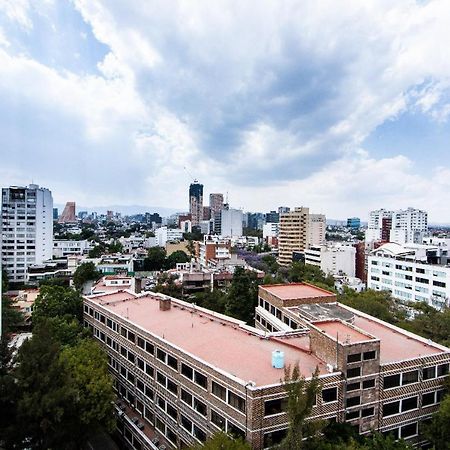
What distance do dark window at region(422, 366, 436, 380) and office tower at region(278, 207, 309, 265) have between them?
7632cm

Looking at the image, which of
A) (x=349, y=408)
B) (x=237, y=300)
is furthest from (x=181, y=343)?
(x=237, y=300)

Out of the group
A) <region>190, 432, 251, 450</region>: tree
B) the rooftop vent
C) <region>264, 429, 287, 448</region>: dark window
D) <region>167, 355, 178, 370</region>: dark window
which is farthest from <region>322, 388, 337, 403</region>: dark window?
the rooftop vent

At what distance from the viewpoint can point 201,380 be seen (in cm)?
1875

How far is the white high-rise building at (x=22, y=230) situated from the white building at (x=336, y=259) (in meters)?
55.4

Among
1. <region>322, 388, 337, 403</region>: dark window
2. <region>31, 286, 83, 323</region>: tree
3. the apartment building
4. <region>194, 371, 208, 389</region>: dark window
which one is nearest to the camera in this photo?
the apartment building

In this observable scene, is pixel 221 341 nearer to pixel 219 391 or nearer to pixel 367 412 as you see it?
pixel 219 391

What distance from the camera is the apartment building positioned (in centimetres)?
1666

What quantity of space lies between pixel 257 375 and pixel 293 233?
270ft

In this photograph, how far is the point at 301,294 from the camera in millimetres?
30328

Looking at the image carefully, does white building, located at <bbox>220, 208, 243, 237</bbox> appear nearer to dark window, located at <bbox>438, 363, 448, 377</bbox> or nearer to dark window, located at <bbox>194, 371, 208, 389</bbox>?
dark window, located at <bbox>438, 363, 448, 377</bbox>

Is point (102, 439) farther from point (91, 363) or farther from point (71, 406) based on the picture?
point (71, 406)

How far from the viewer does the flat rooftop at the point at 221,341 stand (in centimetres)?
1778

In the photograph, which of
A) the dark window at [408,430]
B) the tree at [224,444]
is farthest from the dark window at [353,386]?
the tree at [224,444]

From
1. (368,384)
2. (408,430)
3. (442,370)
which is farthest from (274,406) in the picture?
(442,370)
